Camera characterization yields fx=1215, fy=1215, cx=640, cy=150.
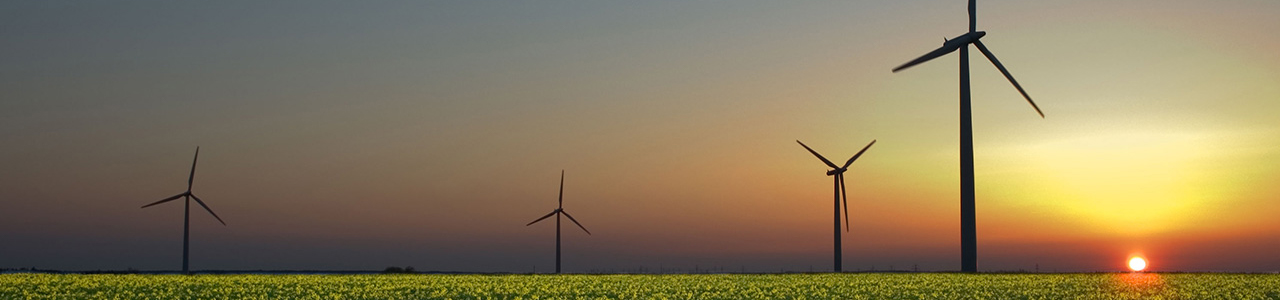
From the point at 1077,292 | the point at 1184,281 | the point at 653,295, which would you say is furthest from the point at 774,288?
the point at 1184,281

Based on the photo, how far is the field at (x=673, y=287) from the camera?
178 ft

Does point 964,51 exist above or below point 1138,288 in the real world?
above

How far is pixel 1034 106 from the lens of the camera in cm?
8938

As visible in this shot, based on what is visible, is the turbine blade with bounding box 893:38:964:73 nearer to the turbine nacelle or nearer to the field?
the turbine nacelle

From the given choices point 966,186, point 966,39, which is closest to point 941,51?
point 966,39

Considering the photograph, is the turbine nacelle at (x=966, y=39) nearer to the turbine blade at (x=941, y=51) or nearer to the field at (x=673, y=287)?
the turbine blade at (x=941, y=51)

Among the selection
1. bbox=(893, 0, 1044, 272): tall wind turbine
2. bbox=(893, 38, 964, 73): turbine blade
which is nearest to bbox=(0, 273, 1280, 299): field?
bbox=(893, 0, 1044, 272): tall wind turbine

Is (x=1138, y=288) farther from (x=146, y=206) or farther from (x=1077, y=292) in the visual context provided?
(x=146, y=206)

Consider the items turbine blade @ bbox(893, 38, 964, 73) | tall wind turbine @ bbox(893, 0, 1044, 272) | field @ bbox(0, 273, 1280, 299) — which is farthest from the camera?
turbine blade @ bbox(893, 38, 964, 73)

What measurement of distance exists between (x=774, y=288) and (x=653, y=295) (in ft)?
27.7

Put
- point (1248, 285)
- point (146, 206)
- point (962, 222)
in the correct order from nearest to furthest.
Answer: point (1248, 285)
point (962, 222)
point (146, 206)

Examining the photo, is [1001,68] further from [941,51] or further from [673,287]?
[673,287]

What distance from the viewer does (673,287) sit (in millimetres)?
61312

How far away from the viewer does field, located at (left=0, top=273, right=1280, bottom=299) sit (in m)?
54.3
